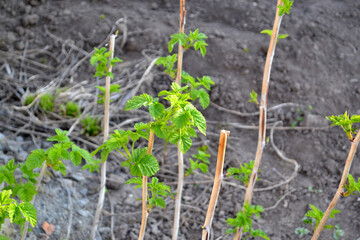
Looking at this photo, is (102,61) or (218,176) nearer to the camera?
(218,176)

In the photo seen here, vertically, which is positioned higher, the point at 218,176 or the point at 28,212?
the point at 218,176

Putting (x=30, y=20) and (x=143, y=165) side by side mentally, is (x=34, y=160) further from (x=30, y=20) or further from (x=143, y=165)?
(x=30, y=20)

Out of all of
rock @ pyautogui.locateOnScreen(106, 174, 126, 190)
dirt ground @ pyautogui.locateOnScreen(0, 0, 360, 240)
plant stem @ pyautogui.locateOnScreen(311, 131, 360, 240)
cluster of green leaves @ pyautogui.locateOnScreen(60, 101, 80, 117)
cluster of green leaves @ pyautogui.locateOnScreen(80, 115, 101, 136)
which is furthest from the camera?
cluster of green leaves @ pyautogui.locateOnScreen(60, 101, 80, 117)

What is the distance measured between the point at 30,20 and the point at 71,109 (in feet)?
4.19

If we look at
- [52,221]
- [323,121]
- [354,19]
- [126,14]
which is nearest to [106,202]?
[52,221]

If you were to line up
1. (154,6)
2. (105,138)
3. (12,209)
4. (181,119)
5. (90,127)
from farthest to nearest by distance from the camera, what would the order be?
(154,6) → (90,127) → (105,138) → (12,209) → (181,119)

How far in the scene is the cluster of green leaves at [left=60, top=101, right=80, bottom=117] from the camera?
3.18 meters

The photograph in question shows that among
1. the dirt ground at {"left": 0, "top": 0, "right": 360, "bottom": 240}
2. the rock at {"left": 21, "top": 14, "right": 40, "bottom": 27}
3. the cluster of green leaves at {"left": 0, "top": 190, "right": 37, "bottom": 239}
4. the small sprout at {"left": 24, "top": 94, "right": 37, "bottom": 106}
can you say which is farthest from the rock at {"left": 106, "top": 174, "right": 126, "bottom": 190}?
the rock at {"left": 21, "top": 14, "right": 40, "bottom": 27}

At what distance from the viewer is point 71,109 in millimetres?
3186

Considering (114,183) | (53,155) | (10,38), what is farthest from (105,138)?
(10,38)

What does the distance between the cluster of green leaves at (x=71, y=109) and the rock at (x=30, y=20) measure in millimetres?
1225

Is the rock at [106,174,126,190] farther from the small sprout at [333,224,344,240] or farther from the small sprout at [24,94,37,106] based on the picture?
the small sprout at [333,224,344,240]

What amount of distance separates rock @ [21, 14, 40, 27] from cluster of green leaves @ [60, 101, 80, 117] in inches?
48.2

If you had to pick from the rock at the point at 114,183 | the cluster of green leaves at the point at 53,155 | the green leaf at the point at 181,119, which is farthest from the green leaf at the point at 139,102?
the rock at the point at 114,183
